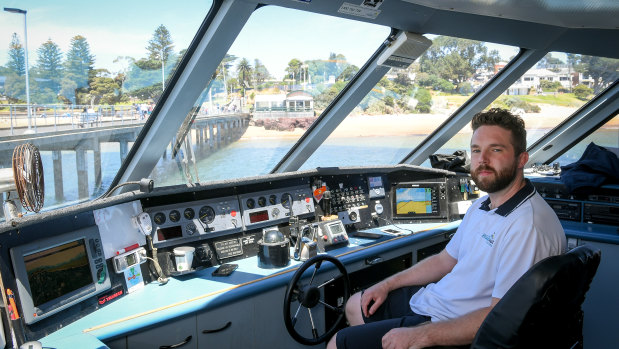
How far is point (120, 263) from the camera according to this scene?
202 cm

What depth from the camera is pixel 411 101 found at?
365 cm

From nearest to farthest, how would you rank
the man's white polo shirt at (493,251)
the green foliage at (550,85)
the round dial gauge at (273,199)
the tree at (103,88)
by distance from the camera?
the man's white polo shirt at (493,251) < the tree at (103,88) < the round dial gauge at (273,199) < the green foliage at (550,85)

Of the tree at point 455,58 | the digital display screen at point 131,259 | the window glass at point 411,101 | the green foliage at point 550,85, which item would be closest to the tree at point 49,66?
the digital display screen at point 131,259

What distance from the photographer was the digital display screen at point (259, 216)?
2.67 meters

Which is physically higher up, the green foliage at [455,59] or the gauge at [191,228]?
the green foliage at [455,59]

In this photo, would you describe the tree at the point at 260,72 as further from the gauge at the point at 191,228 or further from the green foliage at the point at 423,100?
the green foliage at the point at 423,100

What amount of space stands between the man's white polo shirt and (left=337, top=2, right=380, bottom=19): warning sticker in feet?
3.71

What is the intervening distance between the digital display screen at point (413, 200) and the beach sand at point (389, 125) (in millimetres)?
591

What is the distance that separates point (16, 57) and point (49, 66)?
0.14 metres

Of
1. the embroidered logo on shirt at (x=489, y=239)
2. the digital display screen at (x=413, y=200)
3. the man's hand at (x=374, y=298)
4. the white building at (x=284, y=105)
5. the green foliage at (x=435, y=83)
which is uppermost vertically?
the green foliage at (x=435, y=83)

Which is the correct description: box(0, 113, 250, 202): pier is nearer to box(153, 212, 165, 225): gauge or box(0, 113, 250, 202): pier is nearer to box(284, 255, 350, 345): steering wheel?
box(153, 212, 165, 225): gauge

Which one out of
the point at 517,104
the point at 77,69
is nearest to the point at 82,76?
the point at 77,69

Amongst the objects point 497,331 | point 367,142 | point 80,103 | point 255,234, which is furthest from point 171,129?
point 497,331

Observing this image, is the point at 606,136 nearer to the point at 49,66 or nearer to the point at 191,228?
the point at 191,228
